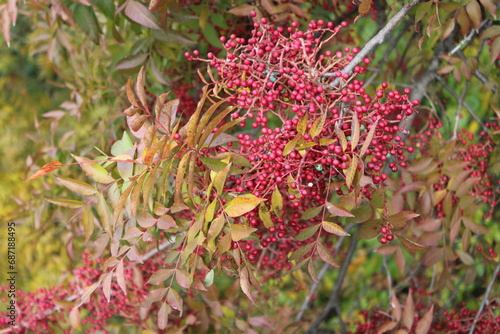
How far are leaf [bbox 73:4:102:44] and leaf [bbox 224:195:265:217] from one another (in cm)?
64

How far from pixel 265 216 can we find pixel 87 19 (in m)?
Answer: 0.69

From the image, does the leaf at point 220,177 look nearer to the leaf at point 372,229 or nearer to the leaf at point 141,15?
the leaf at point 372,229

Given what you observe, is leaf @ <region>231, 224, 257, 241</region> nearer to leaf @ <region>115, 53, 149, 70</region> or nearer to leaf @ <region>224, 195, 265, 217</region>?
leaf @ <region>224, 195, 265, 217</region>

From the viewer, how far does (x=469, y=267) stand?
1343 mm

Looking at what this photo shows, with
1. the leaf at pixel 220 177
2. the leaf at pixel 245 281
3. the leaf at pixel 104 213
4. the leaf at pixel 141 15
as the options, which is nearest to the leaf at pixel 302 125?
the leaf at pixel 220 177

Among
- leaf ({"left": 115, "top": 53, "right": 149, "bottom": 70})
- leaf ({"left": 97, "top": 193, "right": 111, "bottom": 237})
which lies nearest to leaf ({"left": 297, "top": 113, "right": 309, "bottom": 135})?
leaf ({"left": 97, "top": 193, "right": 111, "bottom": 237})

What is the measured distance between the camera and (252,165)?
806mm

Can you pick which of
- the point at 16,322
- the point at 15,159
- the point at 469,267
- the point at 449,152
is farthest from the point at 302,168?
the point at 15,159

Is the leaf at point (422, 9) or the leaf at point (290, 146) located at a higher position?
the leaf at point (422, 9)

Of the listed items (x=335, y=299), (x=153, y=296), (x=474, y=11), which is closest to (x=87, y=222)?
(x=153, y=296)

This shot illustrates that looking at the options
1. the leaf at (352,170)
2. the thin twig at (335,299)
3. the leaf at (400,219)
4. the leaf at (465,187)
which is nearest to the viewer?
the leaf at (352,170)

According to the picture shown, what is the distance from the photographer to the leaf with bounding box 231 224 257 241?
72 cm

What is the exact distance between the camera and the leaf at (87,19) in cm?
115

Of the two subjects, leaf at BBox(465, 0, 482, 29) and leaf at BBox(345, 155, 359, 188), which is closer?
leaf at BBox(345, 155, 359, 188)
